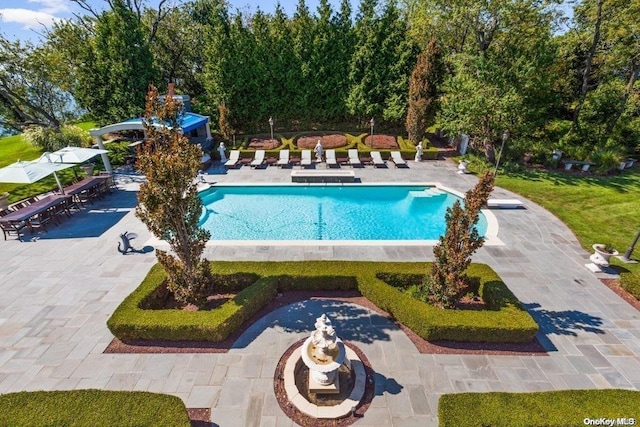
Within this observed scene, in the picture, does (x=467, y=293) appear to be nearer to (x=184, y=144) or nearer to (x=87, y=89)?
(x=184, y=144)

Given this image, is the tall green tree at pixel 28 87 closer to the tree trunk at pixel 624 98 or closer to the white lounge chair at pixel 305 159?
the white lounge chair at pixel 305 159

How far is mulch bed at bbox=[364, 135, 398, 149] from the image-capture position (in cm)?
2761

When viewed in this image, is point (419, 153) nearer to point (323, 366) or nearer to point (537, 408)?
point (537, 408)

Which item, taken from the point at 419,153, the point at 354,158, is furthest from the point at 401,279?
the point at 419,153

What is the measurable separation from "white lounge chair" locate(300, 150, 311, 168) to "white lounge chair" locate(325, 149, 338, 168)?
153cm

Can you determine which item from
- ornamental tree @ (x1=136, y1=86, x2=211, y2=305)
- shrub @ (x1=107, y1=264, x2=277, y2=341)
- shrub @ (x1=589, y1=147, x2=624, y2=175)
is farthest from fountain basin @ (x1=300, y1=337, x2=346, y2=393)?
shrub @ (x1=589, y1=147, x2=624, y2=175)

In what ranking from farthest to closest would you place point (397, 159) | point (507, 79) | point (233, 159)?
1. point (233, 159)
2. point (397, 159)
3. point (507, 79)

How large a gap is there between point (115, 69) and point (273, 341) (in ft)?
95.9

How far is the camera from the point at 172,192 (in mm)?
8414

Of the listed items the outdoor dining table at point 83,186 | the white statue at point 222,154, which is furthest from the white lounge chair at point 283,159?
the outdoor dining table at point 83,186

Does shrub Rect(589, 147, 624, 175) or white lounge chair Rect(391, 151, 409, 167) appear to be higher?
shrub Rect(589, 147, 624, 175)

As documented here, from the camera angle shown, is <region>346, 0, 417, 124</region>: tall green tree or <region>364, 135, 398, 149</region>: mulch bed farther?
<region>346, 0, 417, 124</region>: tall green tree

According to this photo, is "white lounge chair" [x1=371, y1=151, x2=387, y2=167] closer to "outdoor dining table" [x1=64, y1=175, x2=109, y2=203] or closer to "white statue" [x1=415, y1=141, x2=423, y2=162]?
"white statue" [x1=415, y1=141, x2=423, y2=162]

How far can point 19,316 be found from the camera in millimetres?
9938
